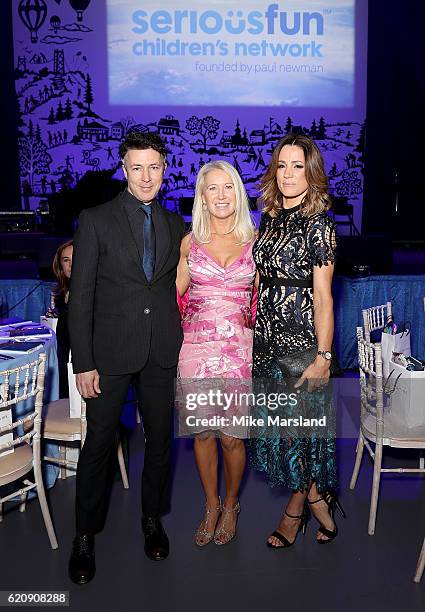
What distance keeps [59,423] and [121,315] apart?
884 millimetres

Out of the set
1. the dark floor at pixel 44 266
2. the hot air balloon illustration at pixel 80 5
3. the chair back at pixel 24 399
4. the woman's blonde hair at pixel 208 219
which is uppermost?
the hot air balloon illustration at pixel 80 5

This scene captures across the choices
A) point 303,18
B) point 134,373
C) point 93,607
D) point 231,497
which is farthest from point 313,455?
point 303,18

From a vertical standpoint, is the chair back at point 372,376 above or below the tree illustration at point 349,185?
below

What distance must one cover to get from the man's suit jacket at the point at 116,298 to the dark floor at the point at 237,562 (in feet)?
2.57

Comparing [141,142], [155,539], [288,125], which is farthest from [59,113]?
[155,539]

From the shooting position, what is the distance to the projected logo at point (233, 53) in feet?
29.3

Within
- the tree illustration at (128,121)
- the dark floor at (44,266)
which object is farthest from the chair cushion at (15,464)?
the tree illustration at (128,121)

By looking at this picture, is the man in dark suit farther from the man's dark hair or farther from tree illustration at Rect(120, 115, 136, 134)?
tree illustration at Rect(120, 115, 136, 134)

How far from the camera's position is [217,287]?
8.55 feet

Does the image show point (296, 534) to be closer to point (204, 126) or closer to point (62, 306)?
point (62, 306)

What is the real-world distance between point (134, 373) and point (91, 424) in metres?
0.25

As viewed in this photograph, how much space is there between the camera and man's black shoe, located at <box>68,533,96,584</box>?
2.49 meters

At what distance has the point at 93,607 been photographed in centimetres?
233

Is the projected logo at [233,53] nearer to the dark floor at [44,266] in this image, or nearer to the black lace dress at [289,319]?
the dark floor at [44,266]
